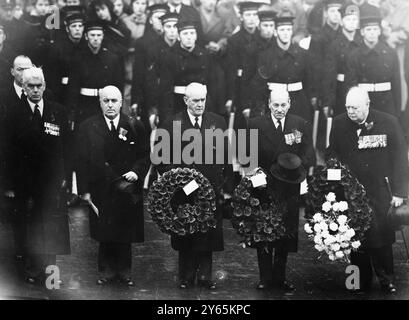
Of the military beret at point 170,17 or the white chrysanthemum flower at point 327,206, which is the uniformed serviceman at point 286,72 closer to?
the military beret at point 170,17

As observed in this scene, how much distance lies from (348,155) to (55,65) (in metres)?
2.97

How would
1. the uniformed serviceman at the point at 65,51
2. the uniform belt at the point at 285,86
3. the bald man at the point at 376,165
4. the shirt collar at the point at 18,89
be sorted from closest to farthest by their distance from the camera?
1. the bald man at the point at 376,165
2. the shirt collar at the point at 18,89
3. the uniformed serviceman at the point at 65,51
4. the uniform belt at the point at 285,86

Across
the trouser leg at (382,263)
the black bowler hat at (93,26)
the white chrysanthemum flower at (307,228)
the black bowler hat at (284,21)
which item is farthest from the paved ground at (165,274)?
the black bowler hat at (284,21)

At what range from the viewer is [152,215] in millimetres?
9727

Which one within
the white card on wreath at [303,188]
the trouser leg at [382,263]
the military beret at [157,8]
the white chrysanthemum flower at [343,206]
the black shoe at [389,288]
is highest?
the military beret at [157,8]

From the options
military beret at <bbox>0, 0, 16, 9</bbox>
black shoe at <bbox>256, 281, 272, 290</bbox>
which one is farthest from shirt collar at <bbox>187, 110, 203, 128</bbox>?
military beret at <bbox>0, 0, 16, 9</bbox>

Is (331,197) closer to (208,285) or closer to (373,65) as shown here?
(208,285)

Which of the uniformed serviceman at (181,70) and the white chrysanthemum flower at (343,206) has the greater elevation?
the uniformed serviceman at (181,70)

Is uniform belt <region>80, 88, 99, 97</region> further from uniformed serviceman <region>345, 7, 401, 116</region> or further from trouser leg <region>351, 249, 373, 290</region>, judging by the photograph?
trouser leg <region>351, 249, 373, 290</region>

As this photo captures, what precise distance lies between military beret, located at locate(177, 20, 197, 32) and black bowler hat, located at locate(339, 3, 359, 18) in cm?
148

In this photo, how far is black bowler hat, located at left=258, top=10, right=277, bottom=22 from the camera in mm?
11219

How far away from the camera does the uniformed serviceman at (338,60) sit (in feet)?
35.9
